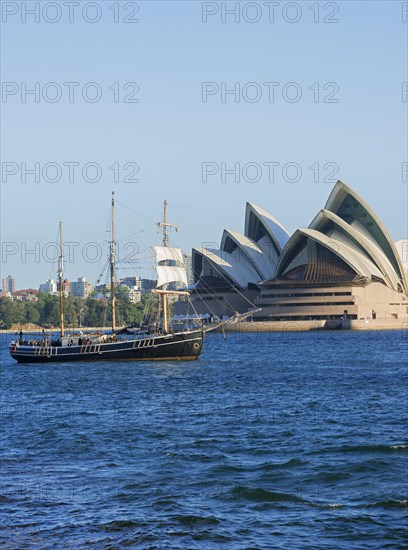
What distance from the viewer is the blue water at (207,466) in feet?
53.1

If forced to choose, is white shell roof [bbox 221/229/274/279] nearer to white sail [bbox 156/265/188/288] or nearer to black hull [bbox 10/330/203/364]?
white sail [bbox 156/265/188/288]

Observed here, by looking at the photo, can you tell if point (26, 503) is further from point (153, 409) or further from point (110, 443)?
point (153, 409)

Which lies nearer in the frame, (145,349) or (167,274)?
(145,349)

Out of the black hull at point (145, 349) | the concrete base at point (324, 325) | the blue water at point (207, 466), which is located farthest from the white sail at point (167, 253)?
the concrete base at point (324, 325)

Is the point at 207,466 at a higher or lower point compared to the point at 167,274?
lower

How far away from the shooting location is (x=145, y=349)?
63.4 meters

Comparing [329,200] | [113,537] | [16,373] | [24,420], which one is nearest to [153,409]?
[24,420]

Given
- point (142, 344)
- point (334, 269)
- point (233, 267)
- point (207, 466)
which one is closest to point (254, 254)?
point (233, 267)

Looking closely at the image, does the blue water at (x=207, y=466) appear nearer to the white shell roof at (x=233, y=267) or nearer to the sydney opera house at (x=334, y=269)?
the sydney opera house at (x=334, y=269)

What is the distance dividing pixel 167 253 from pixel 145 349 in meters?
11.3

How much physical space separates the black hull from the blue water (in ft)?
63.5

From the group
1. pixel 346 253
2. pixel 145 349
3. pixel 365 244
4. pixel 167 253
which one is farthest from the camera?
pixel 365 244

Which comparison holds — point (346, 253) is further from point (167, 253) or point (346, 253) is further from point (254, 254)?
point (167, 253)

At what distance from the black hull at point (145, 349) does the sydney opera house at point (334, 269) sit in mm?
59996
